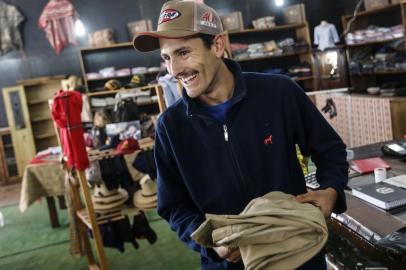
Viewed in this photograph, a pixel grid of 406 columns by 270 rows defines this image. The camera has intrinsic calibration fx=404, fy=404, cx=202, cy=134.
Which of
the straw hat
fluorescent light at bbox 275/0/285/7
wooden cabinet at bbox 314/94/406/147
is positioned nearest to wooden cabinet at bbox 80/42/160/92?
fluorescent light at bbox 275/0/285/7

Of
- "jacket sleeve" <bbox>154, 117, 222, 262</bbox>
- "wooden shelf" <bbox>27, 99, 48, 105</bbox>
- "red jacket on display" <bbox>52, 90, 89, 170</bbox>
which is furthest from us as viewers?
"wooden shelf" <bbox>27, 99, 48, 105</bbox>

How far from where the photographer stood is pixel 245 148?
3.98 feet

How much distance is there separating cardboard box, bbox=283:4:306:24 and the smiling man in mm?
5881

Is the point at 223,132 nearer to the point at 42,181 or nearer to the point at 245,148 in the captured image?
the point at 245,148

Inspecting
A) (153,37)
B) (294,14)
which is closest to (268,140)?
(153,37)

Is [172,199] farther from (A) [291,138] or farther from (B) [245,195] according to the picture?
(A) [291,138]

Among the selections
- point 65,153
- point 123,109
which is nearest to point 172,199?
point 65,153

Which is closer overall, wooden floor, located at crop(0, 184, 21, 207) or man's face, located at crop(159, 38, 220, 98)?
man's face, located at crop(159, 38, 220, 98)

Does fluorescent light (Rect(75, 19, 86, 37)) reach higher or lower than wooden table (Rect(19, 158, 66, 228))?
higher

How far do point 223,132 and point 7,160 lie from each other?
6456 mm

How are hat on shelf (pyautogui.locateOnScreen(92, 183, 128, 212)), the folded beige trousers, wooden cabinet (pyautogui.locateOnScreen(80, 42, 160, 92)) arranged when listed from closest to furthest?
1. the folded beige trousers
2. hat on shelf (pyautogui.locateOnScreen(92, 183, 128, 212))
3. wooden cabinet (pyautogui.locateOnScreen(80, 42, 160, 92))

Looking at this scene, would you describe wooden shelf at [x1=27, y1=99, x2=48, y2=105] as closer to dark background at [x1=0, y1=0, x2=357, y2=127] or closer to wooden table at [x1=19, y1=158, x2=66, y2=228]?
dark background at [x1=0, y1=0, x2=357, y2=127]

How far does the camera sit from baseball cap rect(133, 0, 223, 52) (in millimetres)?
1149

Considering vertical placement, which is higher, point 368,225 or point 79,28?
point 79,28
